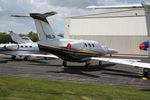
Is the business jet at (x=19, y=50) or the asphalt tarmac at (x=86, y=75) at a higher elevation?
the business jet at (x=19, y=50)

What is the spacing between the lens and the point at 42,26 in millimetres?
17047

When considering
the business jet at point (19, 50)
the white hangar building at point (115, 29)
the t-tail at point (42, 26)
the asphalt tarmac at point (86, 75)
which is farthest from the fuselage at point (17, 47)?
the white hangar building at point (115, 29)

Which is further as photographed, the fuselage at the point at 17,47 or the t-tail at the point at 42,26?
the fuselage at the point at 17,47

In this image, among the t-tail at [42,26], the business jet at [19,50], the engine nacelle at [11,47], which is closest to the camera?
the t-tail at [42,26]

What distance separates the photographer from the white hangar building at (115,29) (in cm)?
4713

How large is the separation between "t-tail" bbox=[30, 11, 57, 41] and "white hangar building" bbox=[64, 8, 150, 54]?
32.0 meters

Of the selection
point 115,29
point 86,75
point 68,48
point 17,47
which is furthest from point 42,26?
point 115,29

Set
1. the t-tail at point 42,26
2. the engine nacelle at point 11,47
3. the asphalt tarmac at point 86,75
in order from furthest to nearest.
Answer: the engine nacelle at point 11,47
the t-tail at point 42,26
the asphalt tarmac at point 86,75

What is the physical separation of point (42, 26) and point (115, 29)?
114ft

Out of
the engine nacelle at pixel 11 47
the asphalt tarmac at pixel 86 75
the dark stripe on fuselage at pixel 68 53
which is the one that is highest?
the engine nacelle at pixel 11 47

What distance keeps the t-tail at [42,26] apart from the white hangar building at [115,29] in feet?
105

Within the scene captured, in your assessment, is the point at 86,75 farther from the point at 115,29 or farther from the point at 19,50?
the point at 115,29

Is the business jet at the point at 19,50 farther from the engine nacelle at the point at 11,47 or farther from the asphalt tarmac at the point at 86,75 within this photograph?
the asphalt tarmac at the point at 86,75

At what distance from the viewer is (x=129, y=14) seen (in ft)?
165
